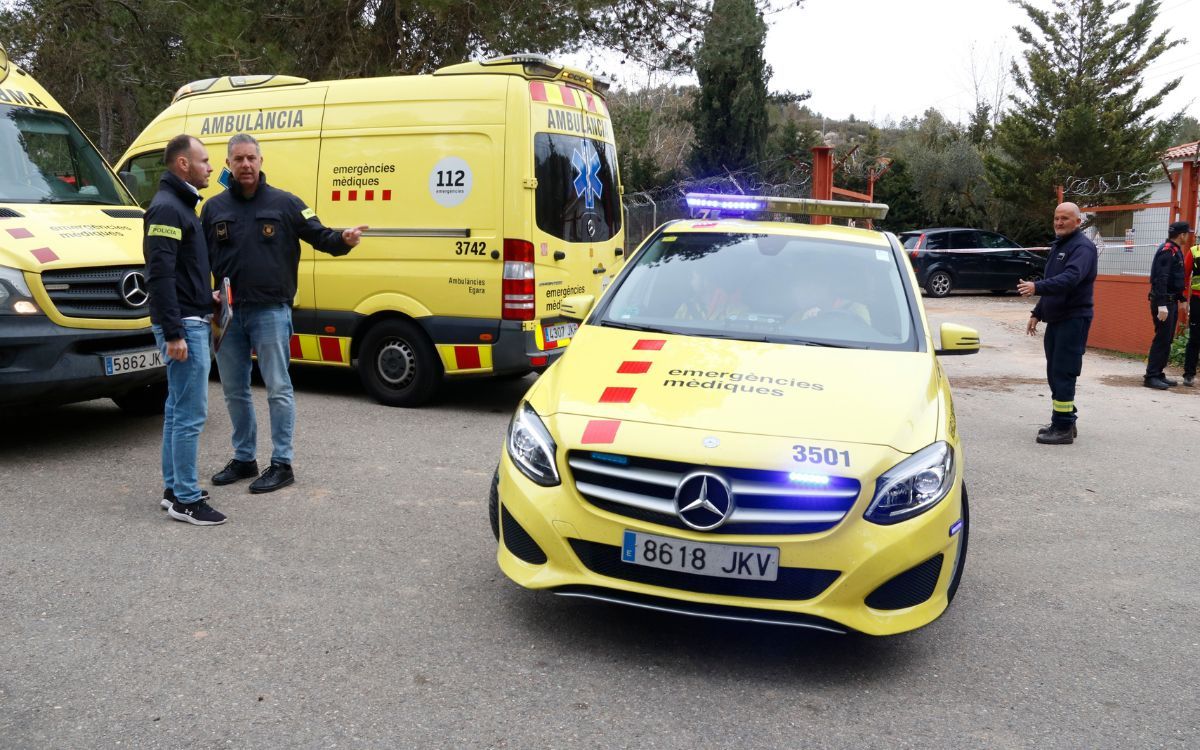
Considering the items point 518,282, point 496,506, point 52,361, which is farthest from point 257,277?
point 518,282

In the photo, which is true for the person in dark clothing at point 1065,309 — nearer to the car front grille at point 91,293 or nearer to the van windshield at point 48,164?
the car front grille at point 91,293

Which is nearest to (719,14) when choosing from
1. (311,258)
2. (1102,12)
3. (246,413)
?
(311,258)

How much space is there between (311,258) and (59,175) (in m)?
1.99

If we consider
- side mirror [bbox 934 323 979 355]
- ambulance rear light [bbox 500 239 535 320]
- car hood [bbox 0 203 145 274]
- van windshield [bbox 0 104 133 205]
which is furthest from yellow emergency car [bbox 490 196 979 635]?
van windshield [bbox 0 104 133 205]

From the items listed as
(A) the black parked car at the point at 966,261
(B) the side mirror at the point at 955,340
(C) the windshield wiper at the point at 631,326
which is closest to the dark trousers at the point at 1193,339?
(B) the side mirror at the point at 955,340

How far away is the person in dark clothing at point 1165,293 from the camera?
10.2m

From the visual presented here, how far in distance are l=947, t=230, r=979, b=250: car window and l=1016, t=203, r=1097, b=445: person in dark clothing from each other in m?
15.8

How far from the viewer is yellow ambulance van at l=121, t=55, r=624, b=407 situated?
7.59 metres

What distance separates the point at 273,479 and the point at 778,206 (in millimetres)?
3399

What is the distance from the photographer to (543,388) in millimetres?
4023

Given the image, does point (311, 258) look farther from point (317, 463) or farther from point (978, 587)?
point (978, 587)

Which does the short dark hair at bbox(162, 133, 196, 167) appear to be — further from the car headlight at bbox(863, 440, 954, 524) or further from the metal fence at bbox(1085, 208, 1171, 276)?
the metal fence at bbox(1085, 208, 1171, 276)

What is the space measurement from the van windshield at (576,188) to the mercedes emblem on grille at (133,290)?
2.87m

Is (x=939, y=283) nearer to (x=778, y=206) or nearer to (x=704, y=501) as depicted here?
(x=778, y=206)
